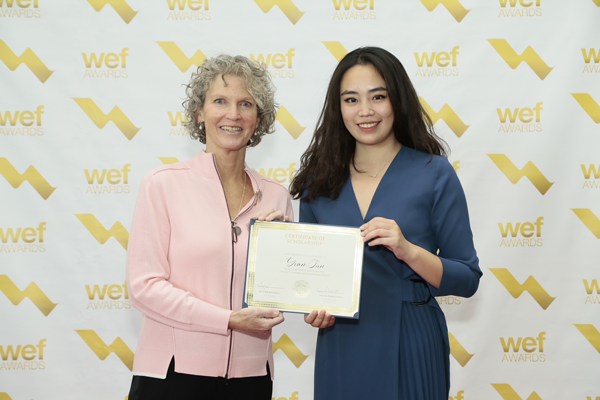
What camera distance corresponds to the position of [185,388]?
5.16 feet

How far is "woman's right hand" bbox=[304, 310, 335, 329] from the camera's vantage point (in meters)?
1.52

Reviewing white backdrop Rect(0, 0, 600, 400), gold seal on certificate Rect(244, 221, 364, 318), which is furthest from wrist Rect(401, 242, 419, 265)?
white backdrop Rect(0, 0, 600, 400)

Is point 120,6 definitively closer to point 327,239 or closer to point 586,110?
point 327,239

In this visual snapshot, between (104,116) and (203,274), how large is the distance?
1.69 m

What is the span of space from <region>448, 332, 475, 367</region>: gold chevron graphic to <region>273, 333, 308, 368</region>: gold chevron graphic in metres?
0.89

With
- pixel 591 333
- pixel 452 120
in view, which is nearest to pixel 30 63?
pixel 452 120

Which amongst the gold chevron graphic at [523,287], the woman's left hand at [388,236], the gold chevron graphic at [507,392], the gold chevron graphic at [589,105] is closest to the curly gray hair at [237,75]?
the woman's left hand at [388,236]

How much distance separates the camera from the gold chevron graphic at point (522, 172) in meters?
2.85

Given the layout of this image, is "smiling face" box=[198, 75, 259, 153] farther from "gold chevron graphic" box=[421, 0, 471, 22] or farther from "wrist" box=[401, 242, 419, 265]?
"gold chevron graphic" box=[421, 0, 471, 22]

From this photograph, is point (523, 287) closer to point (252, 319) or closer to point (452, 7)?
point (452, 7)

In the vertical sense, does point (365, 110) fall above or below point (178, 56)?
below

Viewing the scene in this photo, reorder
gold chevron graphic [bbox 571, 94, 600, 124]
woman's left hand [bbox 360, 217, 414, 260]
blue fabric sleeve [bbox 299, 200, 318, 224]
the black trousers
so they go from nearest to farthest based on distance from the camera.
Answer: woman's left hand [bbox 360, 217, 414, 260] < the black trousers < blue fabric sleeve [bbox 299, 200, 318, 224] < gold chevron graphic [bbox 571, 94, 600, 124]

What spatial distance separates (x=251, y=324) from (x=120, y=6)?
2236 mm

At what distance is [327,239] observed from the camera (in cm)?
156
